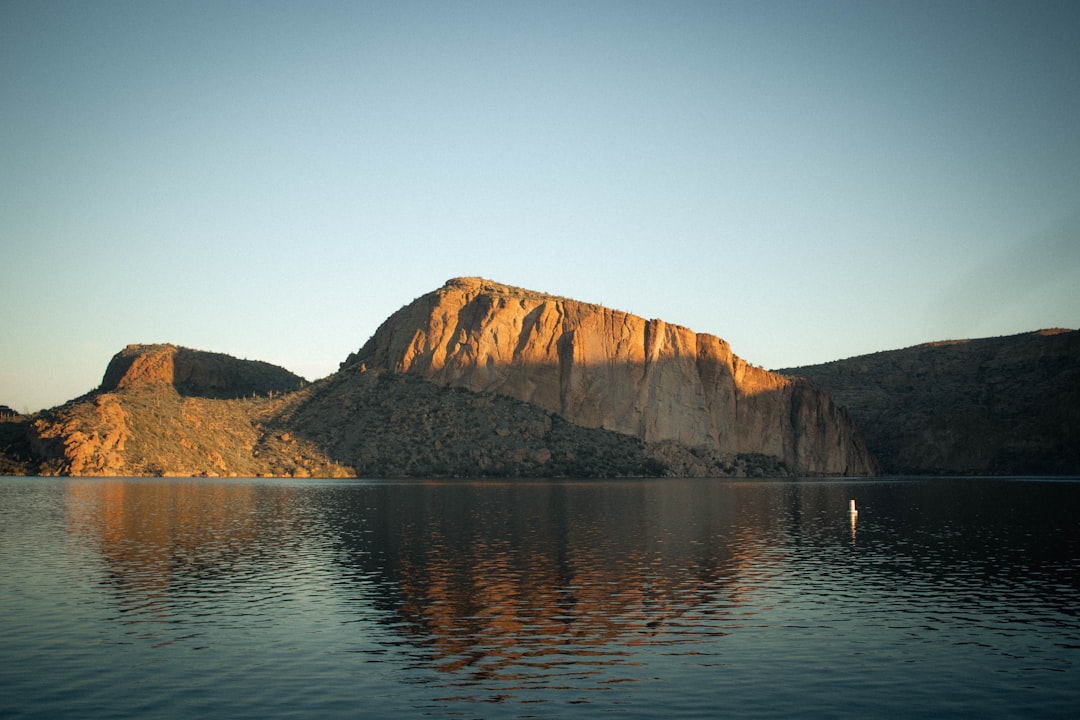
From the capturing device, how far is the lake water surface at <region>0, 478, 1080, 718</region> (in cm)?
1736

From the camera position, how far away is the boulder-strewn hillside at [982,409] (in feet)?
519

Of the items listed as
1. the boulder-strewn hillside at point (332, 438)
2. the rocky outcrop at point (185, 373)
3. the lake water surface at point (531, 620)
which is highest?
the rocky outcrop at point (185, 373)

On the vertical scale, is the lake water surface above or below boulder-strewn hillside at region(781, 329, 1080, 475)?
below

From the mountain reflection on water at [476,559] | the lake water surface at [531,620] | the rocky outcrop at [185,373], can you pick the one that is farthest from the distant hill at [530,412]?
the lake water surface at [531,620]

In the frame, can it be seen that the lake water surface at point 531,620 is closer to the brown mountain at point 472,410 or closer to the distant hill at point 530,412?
the brown mountain at point 472,410

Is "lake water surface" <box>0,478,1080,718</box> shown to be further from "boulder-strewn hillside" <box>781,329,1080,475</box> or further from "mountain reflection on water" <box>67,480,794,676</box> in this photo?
"boulder-strewn hillside" <box>781,329,1080,475</box>

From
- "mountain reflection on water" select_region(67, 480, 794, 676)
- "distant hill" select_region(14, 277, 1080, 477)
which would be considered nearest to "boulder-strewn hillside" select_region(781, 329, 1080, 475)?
"distant hill" select_region(14, 277, 1080, 477)

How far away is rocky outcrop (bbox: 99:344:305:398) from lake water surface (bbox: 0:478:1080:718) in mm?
107013

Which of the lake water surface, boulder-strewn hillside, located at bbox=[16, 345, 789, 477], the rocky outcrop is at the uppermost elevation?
the rocky outcrop

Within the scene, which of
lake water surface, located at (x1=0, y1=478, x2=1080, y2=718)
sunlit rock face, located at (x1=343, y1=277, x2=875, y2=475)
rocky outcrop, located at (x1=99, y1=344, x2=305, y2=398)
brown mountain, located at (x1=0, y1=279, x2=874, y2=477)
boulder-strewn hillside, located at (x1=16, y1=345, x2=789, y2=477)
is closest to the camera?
lake water surface, located at (x1=0, y1=478, x2=1080, y2=718)

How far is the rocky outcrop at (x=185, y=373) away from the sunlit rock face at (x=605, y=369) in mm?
23388

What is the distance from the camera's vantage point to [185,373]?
156125 mm

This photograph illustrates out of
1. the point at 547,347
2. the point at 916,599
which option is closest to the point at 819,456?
the point at 547,347

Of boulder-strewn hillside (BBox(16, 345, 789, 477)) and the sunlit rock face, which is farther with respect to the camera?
the sunlit rock face
